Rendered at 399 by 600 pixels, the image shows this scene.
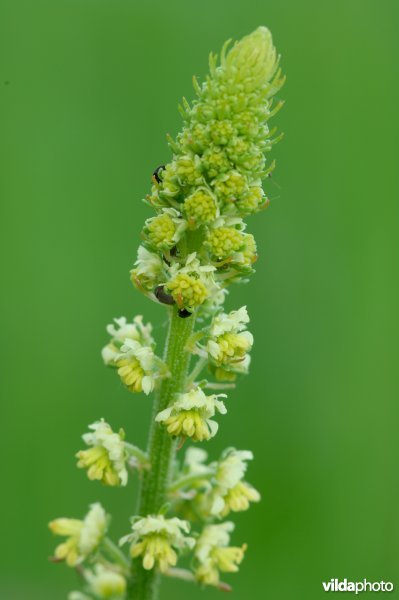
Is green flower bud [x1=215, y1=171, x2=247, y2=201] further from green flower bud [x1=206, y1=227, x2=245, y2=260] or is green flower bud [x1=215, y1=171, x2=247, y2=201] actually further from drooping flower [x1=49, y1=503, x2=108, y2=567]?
drooping flower [x1=49, y1=503, x2=108, y2=567]

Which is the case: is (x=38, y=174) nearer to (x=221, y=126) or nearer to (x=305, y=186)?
(x=305, y=186)

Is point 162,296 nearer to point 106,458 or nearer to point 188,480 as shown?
point 106,458

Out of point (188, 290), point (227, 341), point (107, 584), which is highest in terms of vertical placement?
point (188, 290)

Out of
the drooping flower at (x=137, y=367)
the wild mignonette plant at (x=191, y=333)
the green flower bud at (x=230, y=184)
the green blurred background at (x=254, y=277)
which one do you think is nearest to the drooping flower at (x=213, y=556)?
the wild mignonette plant at (x=191, y=333)

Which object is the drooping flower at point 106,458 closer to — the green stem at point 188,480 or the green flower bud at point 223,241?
the green stem at point 188,480

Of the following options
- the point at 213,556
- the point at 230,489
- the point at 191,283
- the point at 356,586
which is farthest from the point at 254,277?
the point at 191,283
